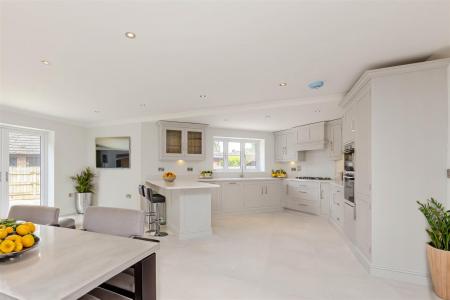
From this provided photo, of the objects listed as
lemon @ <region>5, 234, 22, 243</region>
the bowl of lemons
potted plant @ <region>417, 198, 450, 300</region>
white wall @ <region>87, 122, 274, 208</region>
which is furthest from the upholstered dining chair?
potted plant @ <region>417, 198, 450, 300</region>

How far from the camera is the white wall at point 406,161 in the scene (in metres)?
2.34

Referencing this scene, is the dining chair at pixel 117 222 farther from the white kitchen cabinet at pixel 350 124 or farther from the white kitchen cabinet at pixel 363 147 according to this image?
the white kitchen cabinet at pixel 350 124

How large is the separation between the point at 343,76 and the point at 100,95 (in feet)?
11.4

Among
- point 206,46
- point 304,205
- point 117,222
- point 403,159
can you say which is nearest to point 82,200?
point 117,222

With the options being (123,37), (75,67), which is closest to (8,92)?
(75,67)

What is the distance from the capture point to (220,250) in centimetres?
335

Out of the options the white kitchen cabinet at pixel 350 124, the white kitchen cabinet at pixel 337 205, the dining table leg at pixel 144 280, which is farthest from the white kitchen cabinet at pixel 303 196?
the dining table leg at pixel 144 280

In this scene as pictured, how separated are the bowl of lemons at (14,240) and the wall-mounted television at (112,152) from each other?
4242 millimetres

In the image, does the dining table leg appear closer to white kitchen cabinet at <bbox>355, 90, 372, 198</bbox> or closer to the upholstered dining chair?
the upholstered dining chair

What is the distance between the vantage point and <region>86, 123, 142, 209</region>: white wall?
539 centimetres

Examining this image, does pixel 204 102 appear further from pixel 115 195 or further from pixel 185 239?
pixel 115 195

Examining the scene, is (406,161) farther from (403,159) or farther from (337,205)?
(337,205)

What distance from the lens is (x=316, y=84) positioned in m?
3.17

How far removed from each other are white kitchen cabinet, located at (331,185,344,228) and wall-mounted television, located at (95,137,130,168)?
4.51 meters
